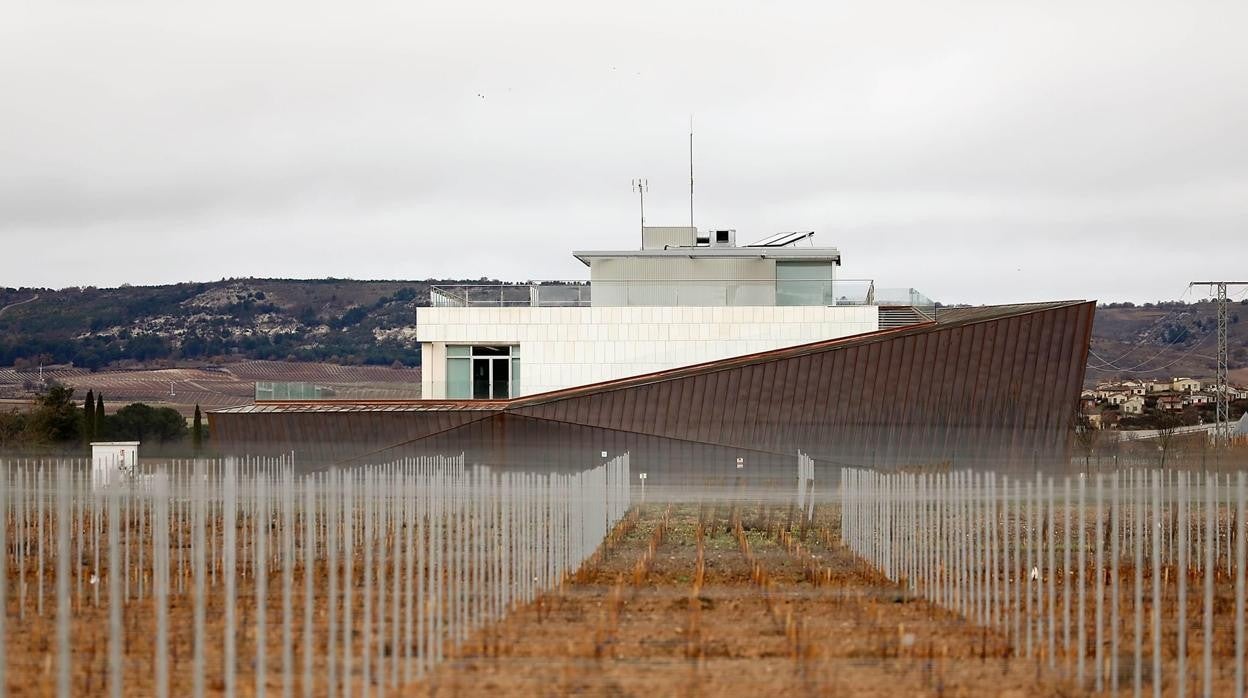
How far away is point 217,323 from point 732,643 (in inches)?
5705

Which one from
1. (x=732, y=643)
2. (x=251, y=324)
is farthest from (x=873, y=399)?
(x=251, y=324)

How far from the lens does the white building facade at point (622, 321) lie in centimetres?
3900

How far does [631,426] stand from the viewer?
3703 cm

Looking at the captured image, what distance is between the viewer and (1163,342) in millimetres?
130000

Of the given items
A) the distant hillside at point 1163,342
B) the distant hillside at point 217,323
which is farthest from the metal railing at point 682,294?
the distant hillside at point 217,323

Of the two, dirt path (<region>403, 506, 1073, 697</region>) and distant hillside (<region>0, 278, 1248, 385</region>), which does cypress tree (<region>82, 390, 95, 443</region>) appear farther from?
distant hillside (<region>0, 278, 1248, 385</region>)

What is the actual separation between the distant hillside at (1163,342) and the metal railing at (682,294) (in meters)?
82.5

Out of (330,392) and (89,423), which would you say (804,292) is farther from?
(89,423)

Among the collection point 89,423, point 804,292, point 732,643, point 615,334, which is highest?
point 804,292

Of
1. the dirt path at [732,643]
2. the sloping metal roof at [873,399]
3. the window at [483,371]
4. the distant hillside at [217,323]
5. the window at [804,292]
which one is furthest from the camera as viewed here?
the distant hillside at [217,323]

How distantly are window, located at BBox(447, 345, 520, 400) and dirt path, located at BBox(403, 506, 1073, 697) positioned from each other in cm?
2065

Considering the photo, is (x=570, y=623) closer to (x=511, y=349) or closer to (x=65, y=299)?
(x=511, y=349)

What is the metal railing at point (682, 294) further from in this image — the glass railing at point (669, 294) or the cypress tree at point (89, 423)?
the cypress tree at point (89, 423)

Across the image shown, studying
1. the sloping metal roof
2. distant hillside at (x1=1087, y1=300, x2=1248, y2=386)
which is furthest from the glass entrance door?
distant hillside at (x1=1087, y1=300, x2=1248, y2=386)
